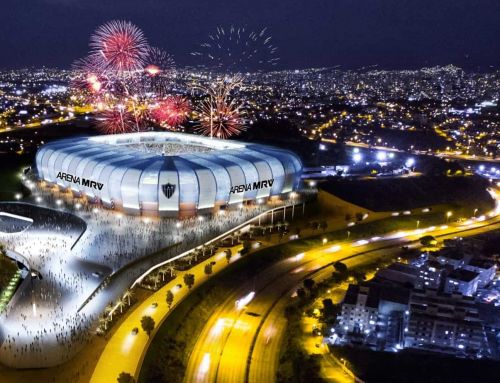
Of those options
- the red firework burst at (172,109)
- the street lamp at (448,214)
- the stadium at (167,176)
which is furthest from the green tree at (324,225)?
the red firework burst at (172,109)

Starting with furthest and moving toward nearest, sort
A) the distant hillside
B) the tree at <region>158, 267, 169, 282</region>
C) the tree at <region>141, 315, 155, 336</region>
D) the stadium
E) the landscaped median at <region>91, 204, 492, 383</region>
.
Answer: the distant hillside < the stadium < the tree at <region>158, 267, 169, 282</region> < the tree at <region>141, 315, 155, 336</region> < the landscaped median at <region>91, 204, 492, 383</region>

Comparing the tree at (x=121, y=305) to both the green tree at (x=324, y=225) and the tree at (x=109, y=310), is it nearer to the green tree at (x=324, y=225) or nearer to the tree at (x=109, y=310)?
the tree at (x=109, y=310)

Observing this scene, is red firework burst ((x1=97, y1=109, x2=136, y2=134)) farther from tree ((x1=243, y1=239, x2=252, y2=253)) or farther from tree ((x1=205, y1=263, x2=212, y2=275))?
tree ((x1=205, y1=263, x2=212, y2=275))

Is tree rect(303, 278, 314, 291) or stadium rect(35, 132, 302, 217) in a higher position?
stadium rect(35, 132, 302, 217)

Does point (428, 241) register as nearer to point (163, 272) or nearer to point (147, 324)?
point (163, 272)

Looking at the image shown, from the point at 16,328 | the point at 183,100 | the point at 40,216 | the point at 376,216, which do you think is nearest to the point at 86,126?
the point at 183,100

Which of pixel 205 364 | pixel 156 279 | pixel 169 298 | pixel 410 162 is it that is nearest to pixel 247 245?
pixel 156 279

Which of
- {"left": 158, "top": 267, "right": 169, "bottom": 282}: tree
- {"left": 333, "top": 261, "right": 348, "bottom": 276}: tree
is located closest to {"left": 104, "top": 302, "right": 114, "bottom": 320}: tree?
{"left": 158, "top": 267, "right": 169, "bottom": 282}: tree
